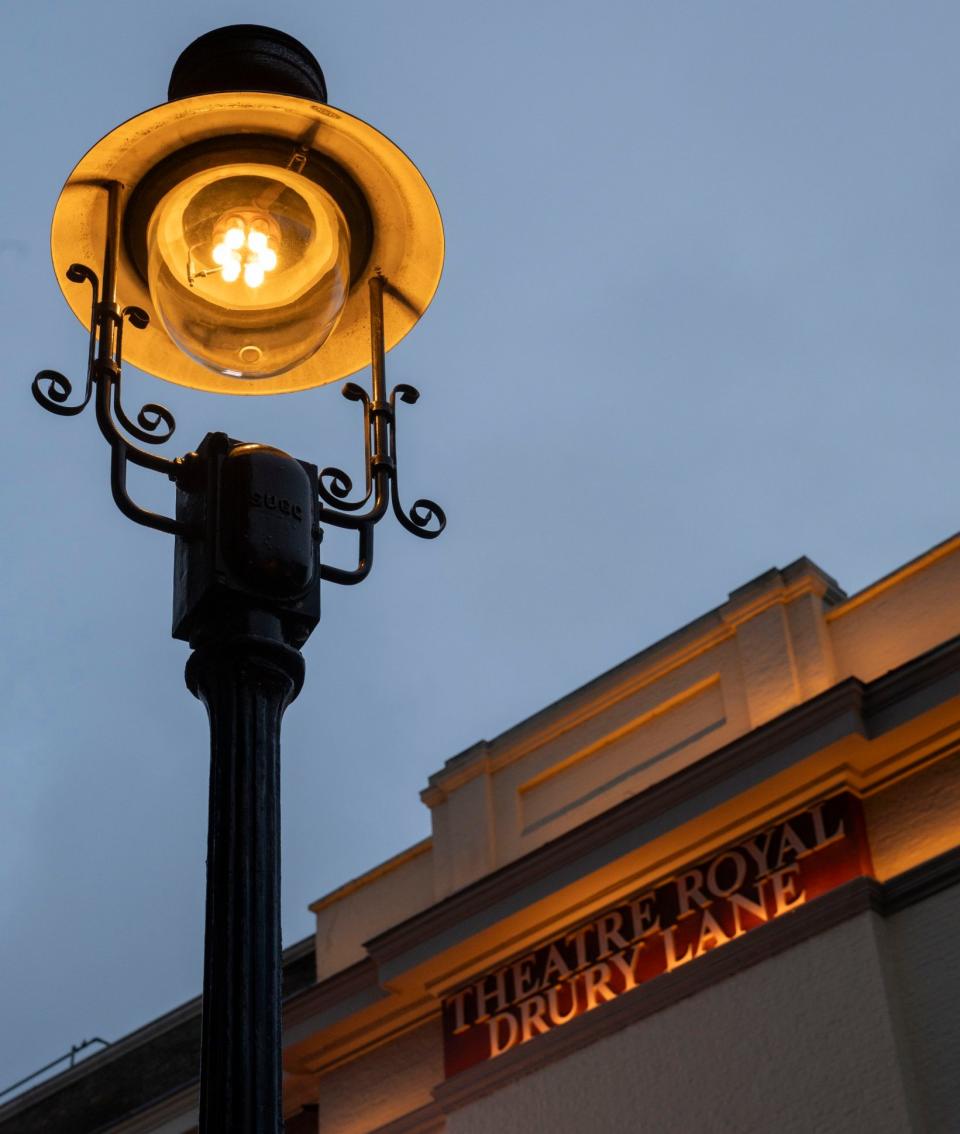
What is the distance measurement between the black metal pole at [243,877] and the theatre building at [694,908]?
27.7 ft

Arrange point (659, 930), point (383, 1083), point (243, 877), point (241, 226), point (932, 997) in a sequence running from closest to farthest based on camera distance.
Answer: point (243, 877), point (241, 226), point (932, 997), point (659, 930), point (383, 1083)

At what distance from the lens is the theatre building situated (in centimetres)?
1169

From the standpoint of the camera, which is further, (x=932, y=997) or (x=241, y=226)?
(x=932, y=997)

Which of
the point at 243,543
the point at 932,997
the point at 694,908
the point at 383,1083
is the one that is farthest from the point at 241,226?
the point at 383,1083

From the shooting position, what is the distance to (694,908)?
12.9 m

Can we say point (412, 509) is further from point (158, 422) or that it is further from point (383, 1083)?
point (383, 1083)

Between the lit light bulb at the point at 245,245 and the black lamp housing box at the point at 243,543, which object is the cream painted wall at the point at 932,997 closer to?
the lit light bulb at the point at 245,245

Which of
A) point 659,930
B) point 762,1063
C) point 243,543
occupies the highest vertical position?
point 659,930

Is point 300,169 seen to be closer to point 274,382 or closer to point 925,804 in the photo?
point 274,382

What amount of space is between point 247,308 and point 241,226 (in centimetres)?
20

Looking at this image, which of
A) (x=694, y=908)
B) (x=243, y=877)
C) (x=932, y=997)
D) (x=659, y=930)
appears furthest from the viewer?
(x=659, y=930)

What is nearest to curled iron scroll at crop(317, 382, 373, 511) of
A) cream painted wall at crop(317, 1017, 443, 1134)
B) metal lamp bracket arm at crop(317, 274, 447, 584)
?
metal lamp bracket arm at crop(317, 274, 447, 584)

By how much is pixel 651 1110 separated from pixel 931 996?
206 cm

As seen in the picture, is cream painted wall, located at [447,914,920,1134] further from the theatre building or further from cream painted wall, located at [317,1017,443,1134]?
cream painted wall, located at [317,1017,443,1134]
